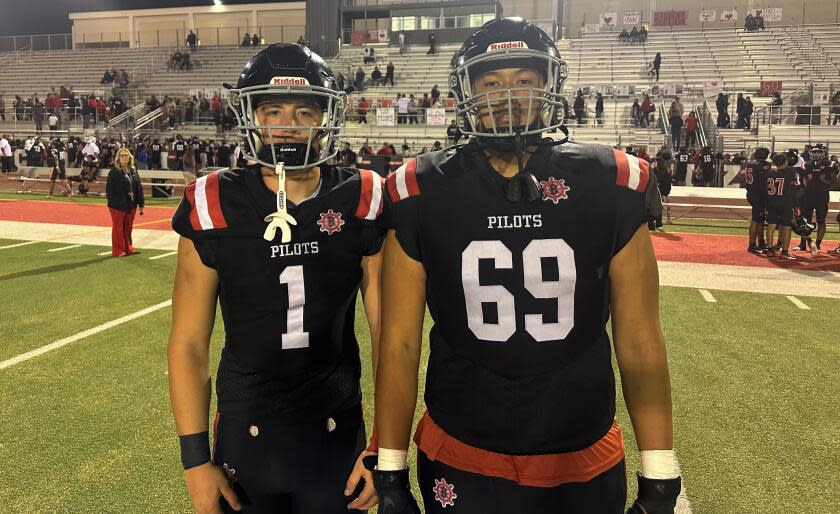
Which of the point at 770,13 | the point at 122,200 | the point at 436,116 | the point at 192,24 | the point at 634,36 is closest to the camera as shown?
the point at 122,200

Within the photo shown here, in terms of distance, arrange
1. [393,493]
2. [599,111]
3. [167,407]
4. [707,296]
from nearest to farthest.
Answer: [393,493], [167,407], [707,296], [599,111]

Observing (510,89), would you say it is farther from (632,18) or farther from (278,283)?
(632,18)

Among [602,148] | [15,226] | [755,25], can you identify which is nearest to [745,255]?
[602,148]

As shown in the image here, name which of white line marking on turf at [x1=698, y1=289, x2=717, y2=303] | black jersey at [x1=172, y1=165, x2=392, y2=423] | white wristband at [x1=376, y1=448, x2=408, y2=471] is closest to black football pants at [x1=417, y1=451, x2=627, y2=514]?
white wristband at [x1=376, y1=448, x2=408, y2=471]

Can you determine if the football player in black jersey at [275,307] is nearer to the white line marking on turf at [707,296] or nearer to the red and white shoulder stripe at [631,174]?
the red and white shoulder stripe at [631,174]

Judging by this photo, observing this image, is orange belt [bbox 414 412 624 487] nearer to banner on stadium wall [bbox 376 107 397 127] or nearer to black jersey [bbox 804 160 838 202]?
black jersey [bbox 804 160 838 202]

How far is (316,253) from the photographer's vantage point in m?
2.05

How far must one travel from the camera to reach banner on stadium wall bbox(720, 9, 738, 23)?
35.9 m

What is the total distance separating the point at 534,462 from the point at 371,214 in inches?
38.0

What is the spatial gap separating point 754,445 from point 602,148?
9.66 feet

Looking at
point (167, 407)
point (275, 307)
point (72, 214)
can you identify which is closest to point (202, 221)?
point (275, 307)

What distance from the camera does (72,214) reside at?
14.6 meters

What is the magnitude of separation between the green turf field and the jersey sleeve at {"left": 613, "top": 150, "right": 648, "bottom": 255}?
218 centimetres

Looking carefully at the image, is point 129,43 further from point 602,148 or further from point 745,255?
point 602,148
